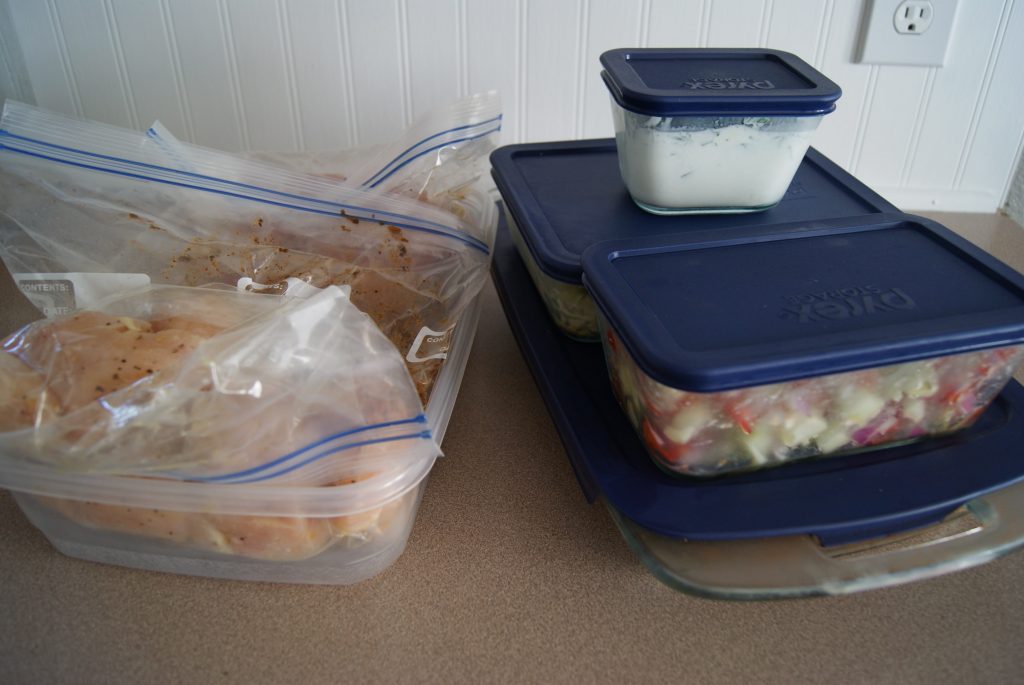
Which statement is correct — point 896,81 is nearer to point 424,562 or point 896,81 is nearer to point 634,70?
point 634,70

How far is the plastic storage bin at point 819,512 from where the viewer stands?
18.3 inches

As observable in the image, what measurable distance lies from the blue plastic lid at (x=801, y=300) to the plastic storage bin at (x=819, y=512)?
9cm

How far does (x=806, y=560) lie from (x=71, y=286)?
2.01 ft

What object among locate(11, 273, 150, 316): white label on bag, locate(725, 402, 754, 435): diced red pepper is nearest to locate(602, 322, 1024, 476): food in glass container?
locate(725, 402, 754, 435): diced red pepper

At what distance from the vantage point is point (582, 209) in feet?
2.23

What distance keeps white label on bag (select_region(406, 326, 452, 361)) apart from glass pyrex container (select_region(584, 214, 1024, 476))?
161 mm

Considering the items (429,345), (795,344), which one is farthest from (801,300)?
(429,345)

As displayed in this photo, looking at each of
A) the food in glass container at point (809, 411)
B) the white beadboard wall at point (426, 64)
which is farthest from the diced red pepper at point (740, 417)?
the white beadboard wall at point (426, 64)

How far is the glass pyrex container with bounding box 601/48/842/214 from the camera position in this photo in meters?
0.61

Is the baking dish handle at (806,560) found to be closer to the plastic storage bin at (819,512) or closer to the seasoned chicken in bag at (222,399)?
the plastic storage bin at (819,512)

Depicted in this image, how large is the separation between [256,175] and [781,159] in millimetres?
457

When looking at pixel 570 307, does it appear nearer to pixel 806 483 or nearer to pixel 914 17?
pixel 806 483

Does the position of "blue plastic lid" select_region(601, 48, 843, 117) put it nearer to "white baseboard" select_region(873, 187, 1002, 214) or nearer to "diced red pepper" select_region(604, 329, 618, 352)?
"diced red pepper" select_region(604, 329, 618, 352)

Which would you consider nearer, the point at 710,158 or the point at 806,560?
the point at 806,560
